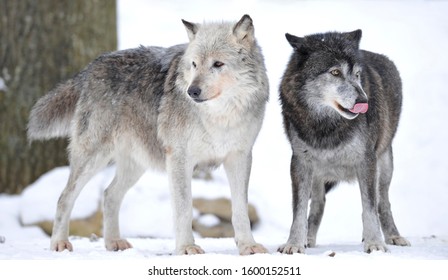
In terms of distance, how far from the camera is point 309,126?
5.46m

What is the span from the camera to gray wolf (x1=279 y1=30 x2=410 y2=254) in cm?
526

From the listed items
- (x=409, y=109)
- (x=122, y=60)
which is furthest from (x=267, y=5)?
(x=122, y=60)

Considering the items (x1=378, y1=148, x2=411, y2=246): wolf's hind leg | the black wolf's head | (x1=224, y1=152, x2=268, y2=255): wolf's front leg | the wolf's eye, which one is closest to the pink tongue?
the black wolf's head

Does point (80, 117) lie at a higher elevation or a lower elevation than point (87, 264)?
higher

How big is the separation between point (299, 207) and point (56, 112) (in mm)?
2273

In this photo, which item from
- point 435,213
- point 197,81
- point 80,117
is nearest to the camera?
point 197,81

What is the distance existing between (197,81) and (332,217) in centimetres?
453

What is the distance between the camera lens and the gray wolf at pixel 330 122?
17.3 feet

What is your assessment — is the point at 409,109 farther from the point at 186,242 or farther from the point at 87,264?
the point at 87,264

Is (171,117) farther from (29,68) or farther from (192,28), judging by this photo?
(29,68)

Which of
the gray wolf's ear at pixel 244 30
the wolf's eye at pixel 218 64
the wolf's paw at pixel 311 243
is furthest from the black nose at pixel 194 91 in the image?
the wolf's paw at pixel 311 243

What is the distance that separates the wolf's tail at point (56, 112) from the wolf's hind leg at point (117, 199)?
581 millimetres

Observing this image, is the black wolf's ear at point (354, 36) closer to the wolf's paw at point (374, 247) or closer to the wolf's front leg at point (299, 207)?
the wolf's front leg at point (299, 207)

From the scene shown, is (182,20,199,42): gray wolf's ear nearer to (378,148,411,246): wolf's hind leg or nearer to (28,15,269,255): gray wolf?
(28,15,269,255): gray wolf
